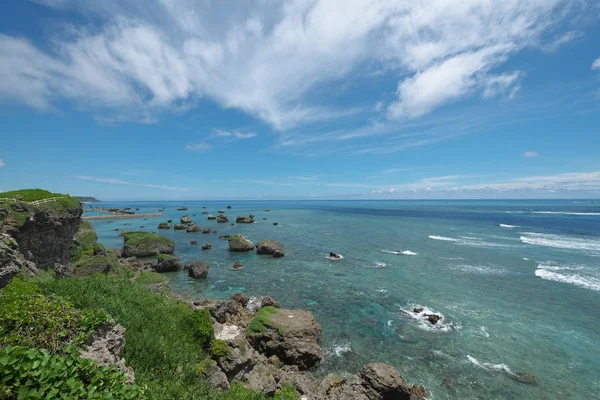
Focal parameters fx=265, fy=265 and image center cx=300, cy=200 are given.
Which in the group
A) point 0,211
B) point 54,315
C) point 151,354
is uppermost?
point 0,211

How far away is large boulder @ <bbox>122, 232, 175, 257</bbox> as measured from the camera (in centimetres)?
4953

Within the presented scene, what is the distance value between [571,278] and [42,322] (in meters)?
53.1

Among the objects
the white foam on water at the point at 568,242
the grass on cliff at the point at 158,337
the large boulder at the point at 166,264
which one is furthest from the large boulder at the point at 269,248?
the white foam on water at the point at 568,242

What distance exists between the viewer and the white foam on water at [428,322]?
23.2 m

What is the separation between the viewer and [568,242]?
62.1 m

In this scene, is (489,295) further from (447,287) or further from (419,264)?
(419,264)

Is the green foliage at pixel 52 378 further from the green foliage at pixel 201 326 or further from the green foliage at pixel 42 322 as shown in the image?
the green foliage at pixel 201 326

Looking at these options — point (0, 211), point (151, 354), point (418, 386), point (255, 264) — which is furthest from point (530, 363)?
point (0, 211)

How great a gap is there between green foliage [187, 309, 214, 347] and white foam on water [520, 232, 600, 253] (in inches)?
2842

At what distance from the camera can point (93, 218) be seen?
12175 centimetres

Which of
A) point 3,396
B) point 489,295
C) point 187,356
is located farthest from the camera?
point 489,295

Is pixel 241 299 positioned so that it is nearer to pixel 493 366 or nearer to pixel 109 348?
pixel 109 348

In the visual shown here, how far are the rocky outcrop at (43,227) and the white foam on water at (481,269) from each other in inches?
2022

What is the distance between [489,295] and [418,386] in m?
20.4
